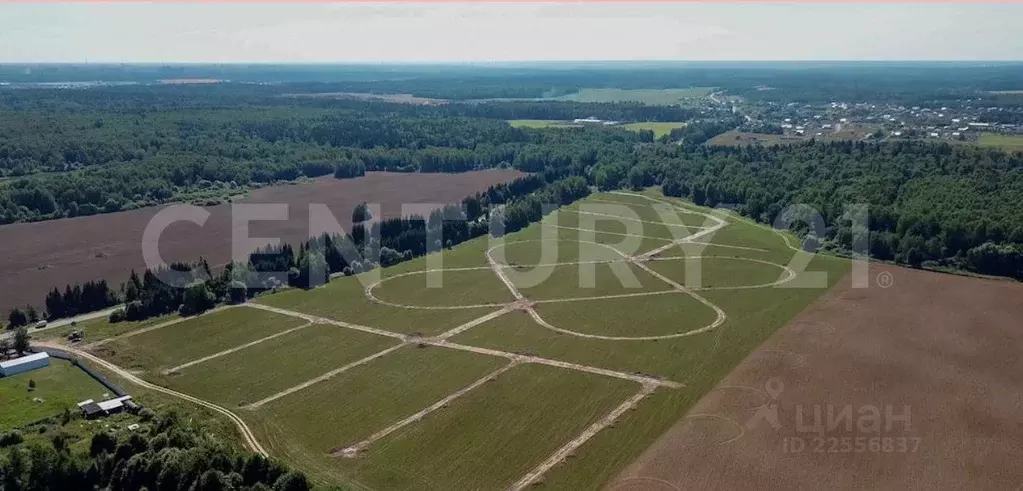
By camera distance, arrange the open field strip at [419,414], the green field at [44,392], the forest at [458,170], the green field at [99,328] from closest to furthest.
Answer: the open field strip at [419,414] < the green field at [44,392] < the green field at [99,328] < the forest at [458,170]

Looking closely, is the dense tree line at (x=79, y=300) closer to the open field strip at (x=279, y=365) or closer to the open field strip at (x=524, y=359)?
the open field strip at (x=279, y=365)

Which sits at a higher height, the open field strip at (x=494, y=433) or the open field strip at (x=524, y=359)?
the open field strip at (x=524, y=359)

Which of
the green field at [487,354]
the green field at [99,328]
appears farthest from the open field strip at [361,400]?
the green field at [99,328]

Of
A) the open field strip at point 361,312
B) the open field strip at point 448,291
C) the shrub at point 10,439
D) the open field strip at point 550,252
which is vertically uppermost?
the open field strip at point 550,252

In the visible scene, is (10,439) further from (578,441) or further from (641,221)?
(641,221)

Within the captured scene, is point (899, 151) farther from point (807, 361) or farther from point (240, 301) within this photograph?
point (240, 301)

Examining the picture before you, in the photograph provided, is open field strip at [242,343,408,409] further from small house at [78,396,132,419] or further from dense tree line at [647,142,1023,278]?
dense tree line at [647,142,1023,278]

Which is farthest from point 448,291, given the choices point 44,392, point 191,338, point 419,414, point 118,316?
point 44,392
